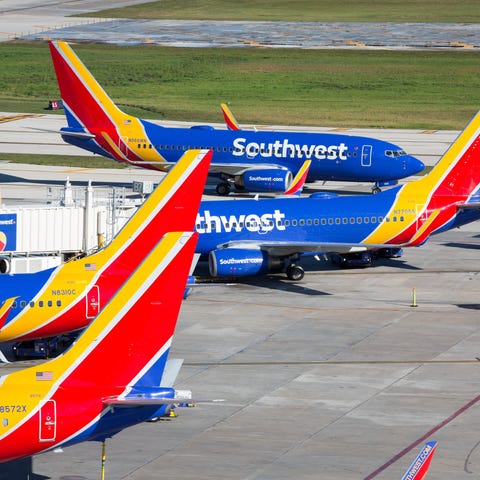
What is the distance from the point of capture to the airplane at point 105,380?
97.6 feet

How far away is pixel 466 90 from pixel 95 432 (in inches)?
4169

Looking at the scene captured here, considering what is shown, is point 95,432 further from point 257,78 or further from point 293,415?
point 257,78

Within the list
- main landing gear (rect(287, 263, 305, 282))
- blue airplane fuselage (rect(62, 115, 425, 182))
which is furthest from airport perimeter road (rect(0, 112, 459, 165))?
main landing gear (rect(287, 263, 305, 282))

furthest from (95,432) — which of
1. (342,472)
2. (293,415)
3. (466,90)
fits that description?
(466,90)

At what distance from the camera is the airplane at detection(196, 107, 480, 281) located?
62.1m

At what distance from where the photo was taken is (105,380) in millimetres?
30344

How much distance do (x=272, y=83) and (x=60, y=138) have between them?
3293 cm

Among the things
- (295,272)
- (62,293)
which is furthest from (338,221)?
(62,293)

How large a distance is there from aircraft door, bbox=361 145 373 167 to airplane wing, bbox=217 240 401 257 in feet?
72.8

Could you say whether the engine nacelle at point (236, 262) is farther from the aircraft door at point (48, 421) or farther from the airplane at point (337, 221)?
the aircraft door at point (48, 421)

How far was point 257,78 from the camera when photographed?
A: 455 feet

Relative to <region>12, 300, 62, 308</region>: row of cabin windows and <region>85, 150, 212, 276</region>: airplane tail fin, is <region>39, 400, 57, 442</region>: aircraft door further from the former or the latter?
<region>12, 300, 62, 308</region>: row of cabin windows

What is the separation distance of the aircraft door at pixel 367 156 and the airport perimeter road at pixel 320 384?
62.5 ft

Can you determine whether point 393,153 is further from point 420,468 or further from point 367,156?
point 420,468
